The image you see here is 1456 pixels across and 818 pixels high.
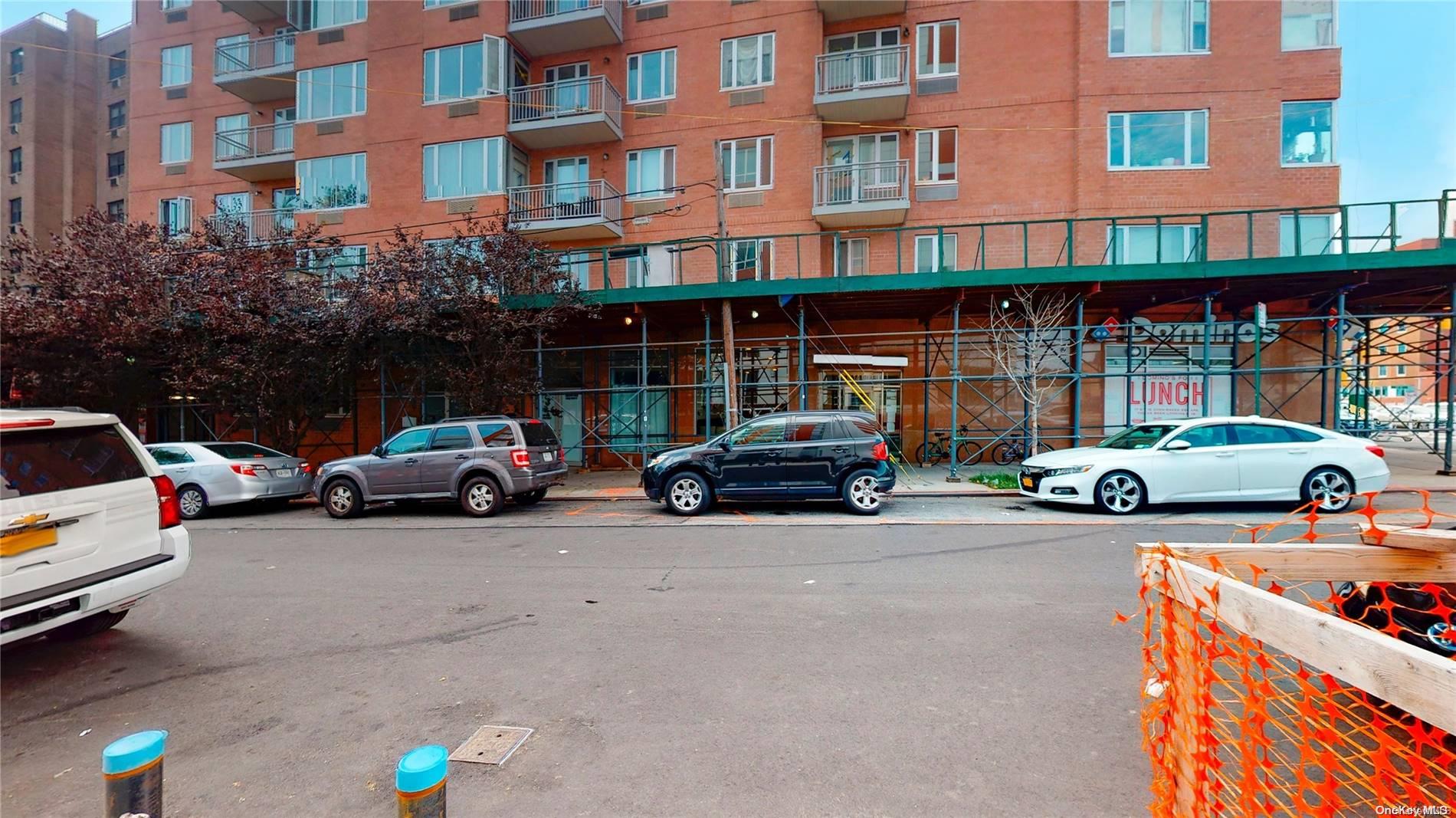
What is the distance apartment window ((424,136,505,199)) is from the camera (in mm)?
19609

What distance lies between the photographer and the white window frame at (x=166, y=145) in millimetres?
23359

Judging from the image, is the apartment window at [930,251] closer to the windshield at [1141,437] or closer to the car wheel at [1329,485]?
the windshield at [1141,437]

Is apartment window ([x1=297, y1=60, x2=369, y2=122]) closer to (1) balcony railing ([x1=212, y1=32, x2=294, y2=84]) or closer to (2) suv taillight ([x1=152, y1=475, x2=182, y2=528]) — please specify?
(1) balcony railing ([x1=212, y1=32, x2=294, y2=84])

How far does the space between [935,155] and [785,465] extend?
12.3m

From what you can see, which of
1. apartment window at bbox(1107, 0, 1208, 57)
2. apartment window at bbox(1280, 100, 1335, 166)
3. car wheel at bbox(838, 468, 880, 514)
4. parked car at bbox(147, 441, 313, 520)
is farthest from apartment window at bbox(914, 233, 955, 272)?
parked car at bbox(147, 441, 313, 520)

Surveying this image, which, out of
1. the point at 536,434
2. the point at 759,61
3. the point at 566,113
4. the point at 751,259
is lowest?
the point at 536,434

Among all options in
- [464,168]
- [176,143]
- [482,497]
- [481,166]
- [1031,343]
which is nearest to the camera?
[482,497]

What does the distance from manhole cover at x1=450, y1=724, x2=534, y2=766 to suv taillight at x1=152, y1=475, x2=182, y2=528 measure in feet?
10.5

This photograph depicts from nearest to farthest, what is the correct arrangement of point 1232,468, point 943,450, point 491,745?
point 491,745 < point 1232,468 < point 943,450

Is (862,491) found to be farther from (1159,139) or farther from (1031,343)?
(1159,139)

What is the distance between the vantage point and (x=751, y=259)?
62.1 feet

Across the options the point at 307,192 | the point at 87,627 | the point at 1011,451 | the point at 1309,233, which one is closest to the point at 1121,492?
the point at 1011,451

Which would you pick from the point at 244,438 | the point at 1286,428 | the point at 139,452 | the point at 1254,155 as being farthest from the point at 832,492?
the point at 244,438

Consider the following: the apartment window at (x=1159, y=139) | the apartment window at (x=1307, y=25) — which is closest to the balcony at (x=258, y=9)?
the apartment window at (x=1159, y=139)
